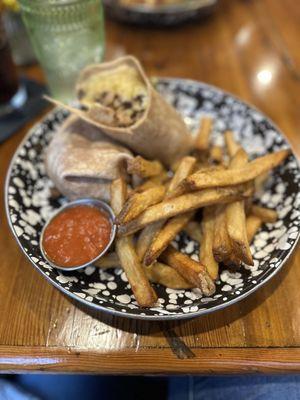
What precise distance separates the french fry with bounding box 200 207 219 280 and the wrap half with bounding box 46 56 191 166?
385 mm

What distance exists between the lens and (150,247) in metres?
1.24

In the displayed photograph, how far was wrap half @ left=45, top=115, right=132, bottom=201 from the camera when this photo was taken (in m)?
1.47

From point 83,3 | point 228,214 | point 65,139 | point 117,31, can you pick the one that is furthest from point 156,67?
point 228,214

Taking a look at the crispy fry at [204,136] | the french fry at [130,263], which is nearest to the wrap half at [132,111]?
the crispy fry at [204,136]

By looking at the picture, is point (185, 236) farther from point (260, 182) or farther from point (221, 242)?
point (260, 182)

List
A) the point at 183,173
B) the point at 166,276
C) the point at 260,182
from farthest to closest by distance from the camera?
the point at 260,182
the point at 183,173
the point at 166,276

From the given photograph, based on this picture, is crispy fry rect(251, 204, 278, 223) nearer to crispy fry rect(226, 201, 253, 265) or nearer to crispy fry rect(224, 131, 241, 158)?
crispy fry rect(226, 201, 253, 265)

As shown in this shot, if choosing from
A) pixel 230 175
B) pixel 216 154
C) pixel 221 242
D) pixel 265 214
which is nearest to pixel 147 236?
pixel 221 242

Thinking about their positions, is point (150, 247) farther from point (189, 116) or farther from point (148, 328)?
point (189, 116)

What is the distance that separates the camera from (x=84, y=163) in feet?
4.84

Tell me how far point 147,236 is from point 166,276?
15 cm

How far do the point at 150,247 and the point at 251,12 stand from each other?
2379 mm

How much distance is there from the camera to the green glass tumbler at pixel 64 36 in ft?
5.90

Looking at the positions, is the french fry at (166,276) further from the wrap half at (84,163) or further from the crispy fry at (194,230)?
the wrap half at (84,163)
